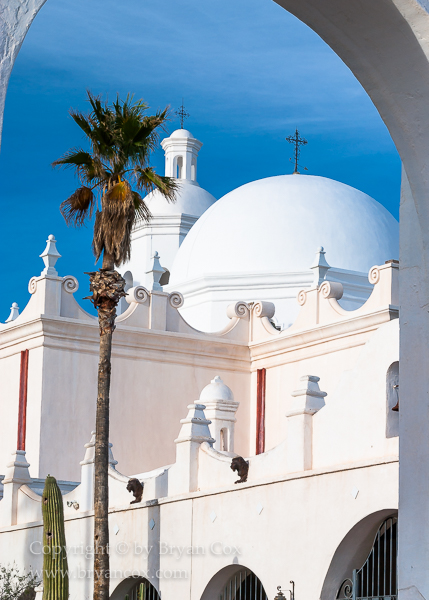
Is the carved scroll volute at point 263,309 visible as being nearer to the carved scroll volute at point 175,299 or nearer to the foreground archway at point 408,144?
the carved scroll volute at point 175,299

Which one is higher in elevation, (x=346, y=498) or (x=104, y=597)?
(x=346, y=498)

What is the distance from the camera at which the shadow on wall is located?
15.0m

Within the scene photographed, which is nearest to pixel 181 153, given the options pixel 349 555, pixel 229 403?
pixel 229 403

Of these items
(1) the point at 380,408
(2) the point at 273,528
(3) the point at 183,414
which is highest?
(3) the point at 183,414

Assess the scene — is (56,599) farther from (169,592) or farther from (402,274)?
(402,274)

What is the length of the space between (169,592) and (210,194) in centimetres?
2448

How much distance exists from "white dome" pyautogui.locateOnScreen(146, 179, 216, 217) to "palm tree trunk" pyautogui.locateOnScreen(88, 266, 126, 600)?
69.1 ft

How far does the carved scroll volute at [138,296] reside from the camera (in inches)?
986

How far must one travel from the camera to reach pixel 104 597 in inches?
631

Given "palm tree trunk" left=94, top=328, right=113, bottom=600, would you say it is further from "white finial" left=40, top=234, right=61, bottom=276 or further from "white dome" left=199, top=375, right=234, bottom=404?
"white finial" left=40, top=234, right=61, bottom=276

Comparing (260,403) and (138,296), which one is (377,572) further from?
(138,296)

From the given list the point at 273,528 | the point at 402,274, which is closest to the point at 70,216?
the point at 273,528

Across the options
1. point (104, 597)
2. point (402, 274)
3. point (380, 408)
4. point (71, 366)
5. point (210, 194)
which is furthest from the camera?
point (210, 194)

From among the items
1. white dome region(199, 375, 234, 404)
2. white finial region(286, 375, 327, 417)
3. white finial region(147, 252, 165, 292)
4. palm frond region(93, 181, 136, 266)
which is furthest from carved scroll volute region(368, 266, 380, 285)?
palm frond region(93, 181, 136, 266)
